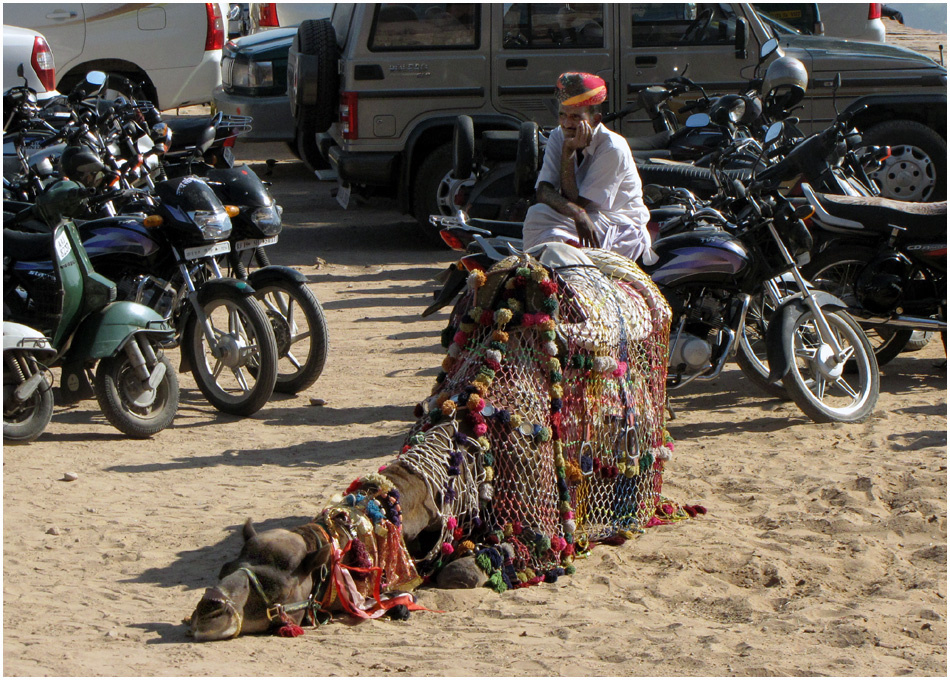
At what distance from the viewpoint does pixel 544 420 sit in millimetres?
4074

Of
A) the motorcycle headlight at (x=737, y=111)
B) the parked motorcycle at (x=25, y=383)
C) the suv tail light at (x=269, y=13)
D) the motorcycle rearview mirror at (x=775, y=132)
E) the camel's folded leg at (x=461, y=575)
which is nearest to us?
the camel's folded leg at (x=461, y=575)

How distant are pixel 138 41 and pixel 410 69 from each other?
507 centimetres

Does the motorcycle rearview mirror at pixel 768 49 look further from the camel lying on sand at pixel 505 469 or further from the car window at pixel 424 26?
the camel lying on sand at pixel 505 469

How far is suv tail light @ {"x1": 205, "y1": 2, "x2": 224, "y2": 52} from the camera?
13.6 meters

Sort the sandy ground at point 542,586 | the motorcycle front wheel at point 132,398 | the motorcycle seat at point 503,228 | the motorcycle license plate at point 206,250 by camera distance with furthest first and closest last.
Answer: the motorcycle seat at point 503,228 → the motorcycle license plate at point 206,250 → the motorcycle front wheel at point 132,398 → the sandy ground at point 542,586

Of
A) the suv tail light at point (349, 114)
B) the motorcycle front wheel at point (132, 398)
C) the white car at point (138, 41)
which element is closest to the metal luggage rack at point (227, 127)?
the suv tail light at point (349, 114)

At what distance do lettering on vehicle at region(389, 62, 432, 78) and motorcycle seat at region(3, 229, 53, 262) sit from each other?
4629 mm

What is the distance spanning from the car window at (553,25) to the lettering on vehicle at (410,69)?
0.71m

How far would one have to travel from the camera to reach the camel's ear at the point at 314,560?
3.40m

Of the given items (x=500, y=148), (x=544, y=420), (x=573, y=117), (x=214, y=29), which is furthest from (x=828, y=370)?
(x=214, y=29)

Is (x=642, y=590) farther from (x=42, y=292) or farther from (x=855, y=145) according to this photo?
(x=855, y=145)

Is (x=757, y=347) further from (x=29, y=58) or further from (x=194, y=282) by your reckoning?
(x=29, y=58)

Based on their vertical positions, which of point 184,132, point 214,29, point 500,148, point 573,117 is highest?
point 214,29

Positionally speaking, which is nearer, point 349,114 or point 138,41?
point 349,114
